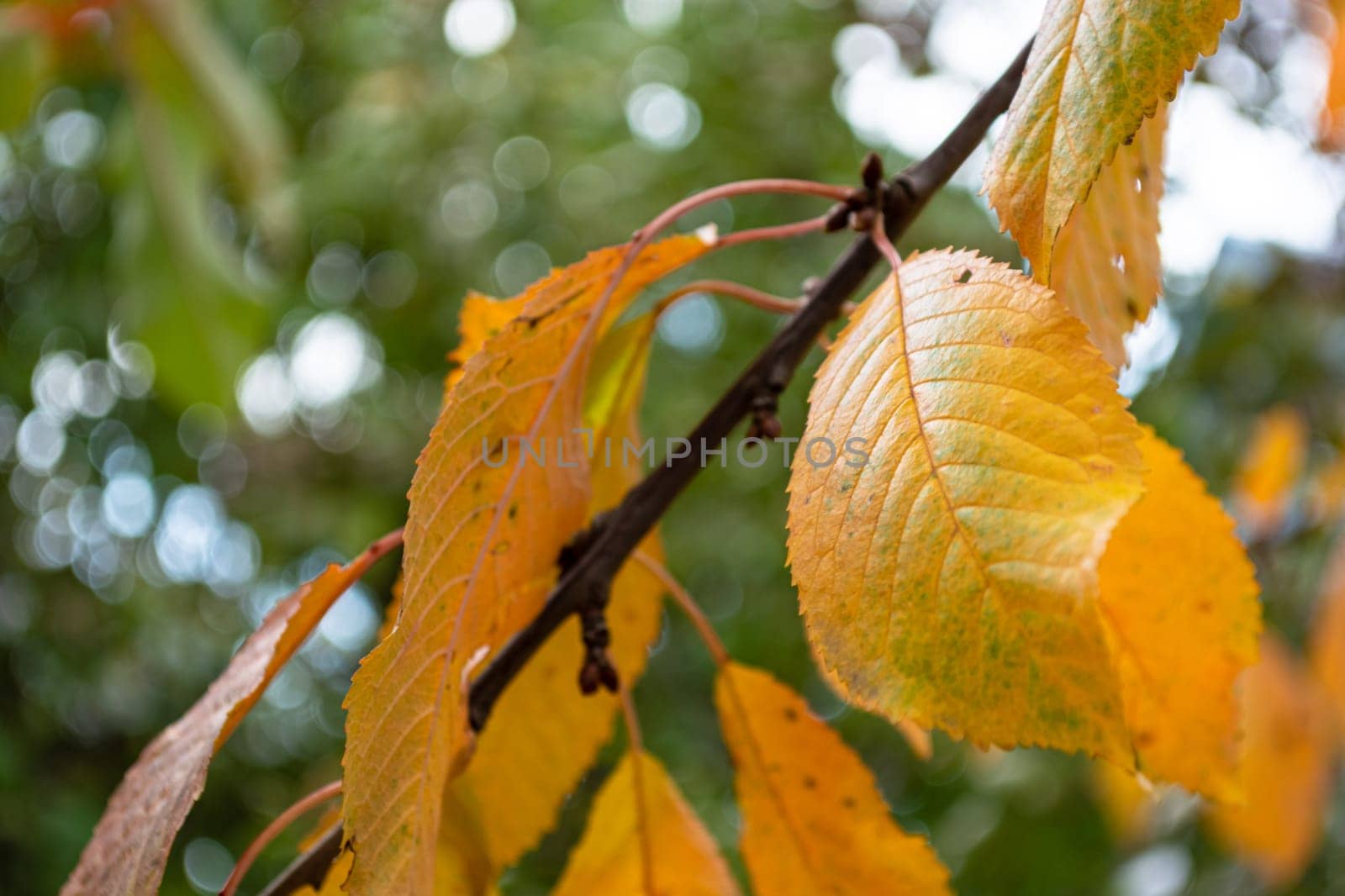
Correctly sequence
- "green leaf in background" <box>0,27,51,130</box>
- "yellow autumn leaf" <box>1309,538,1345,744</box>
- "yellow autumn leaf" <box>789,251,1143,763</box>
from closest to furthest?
"yellow autumn leaf" <box>789,251,1143,763</box>, "yellow autumn leaf" <box>1309,538,1345,744</box>, "green leaf in background" <box>0,27,51,130</box>

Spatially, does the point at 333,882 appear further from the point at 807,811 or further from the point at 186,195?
the point at 186,195

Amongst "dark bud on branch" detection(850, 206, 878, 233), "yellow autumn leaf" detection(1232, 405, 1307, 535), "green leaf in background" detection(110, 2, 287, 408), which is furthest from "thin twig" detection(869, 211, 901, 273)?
"green leaf in background" detection(110, 2, 287, 408)

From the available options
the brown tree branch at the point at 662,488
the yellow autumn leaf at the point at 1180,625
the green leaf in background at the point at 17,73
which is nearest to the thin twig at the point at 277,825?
the brown tree branch at the point at 662,488

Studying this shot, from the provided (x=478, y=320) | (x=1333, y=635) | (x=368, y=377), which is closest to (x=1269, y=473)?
(x=1333, y=635)

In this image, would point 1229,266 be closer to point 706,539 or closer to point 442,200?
point 706,539

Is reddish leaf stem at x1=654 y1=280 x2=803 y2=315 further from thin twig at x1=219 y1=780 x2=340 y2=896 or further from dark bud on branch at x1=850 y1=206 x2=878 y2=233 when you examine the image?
thin twig at x1=219 y1=780 x2=340 y2=896

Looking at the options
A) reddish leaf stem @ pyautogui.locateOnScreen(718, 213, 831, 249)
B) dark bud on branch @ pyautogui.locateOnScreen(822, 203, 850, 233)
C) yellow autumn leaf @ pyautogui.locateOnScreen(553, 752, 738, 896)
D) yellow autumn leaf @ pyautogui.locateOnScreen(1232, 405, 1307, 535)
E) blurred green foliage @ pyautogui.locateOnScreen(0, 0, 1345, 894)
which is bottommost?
blurred green foliage @ pyautogui.locateOnScreen(0, 0, 1345, 894)

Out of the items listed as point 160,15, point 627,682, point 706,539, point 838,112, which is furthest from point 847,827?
point 838,112
